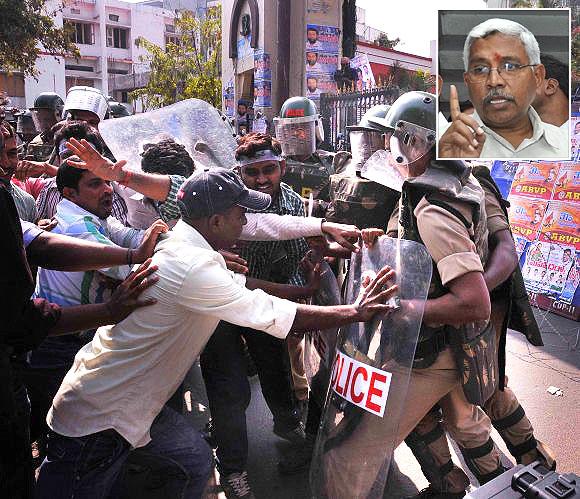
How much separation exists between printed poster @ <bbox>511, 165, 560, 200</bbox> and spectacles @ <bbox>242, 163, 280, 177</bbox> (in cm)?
369

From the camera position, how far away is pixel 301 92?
564 inches

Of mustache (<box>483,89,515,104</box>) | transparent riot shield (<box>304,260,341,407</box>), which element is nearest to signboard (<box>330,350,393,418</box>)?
transparent riot shield (<box>304,260,341,407</box>)

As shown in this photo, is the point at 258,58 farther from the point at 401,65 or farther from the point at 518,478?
the point at 518,478

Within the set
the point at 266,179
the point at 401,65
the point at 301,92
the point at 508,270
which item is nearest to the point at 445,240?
the point at 508,270

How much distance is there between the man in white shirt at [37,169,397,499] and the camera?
1.92 meters

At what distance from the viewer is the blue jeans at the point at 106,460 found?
195cm

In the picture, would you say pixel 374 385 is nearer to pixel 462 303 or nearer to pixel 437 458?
pixel 462 303

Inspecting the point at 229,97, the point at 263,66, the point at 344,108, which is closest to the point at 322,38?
the point at 263,66

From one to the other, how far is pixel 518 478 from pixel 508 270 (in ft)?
3.60

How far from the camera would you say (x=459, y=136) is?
160 centimetres

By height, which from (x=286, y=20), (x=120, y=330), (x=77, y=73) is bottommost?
(x=120, y=330)

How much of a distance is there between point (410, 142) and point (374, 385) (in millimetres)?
946

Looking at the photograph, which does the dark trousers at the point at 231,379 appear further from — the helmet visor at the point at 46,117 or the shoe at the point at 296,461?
the helmet visor at the point at 46,117

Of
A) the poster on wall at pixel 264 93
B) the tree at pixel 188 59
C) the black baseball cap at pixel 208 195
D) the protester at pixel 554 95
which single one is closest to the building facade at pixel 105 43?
the tree at pixel 188 59
